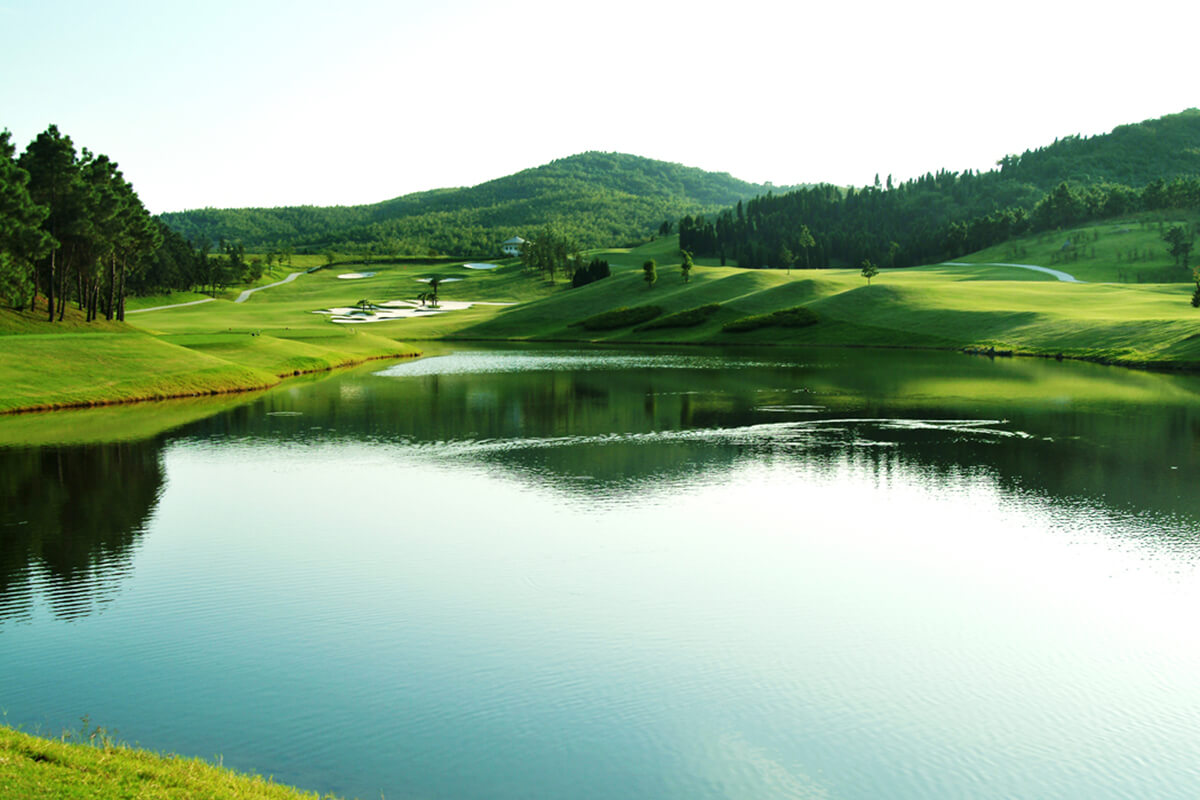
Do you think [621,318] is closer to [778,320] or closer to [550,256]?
[778,320]

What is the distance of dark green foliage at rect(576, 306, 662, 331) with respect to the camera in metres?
122

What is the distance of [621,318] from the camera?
12262cm

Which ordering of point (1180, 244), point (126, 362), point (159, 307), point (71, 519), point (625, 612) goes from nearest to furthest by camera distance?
point (625, 612)
point (71, 519)
point (126, 362)
point (1180, 244)
point (159, 307)

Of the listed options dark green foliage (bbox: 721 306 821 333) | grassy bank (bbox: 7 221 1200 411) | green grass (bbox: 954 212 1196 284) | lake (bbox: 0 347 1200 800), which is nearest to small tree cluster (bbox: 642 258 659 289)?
grassy bank (bbox: 7 221 1200 411)

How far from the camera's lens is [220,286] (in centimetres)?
17725

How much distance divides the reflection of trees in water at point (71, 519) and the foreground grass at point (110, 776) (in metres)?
7.83

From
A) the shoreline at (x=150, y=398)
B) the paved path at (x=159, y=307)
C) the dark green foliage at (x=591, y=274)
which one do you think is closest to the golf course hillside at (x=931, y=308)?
the dark green foliage at (x=591, y=274)

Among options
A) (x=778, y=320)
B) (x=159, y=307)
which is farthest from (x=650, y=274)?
(x=159, y=307)

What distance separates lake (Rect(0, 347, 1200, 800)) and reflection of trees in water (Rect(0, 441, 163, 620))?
0.13 metres

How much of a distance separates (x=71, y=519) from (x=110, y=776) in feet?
56.5

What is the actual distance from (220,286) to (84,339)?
420 ft

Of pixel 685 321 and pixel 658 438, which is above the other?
pixel 685 321

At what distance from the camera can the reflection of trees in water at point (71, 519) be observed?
18.8 metres

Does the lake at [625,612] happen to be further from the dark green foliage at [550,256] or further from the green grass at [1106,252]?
the dark green foliage at [550,256]
